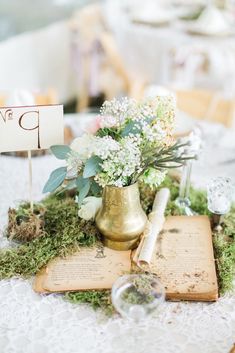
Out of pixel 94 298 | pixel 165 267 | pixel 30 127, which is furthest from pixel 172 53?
pixel 94 298

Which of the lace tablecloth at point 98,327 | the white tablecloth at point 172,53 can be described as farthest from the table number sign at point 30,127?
the white tablecloth at point 172,53

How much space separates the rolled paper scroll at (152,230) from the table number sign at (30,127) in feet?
0.92

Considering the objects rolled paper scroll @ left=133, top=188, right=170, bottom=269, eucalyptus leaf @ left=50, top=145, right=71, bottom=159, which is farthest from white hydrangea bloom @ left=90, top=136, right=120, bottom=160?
rolled paper scroll @ left=133, top=188, right=170, bottom=269

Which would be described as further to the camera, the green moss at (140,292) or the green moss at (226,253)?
the green moss at (226,253)

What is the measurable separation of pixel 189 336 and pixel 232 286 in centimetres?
16

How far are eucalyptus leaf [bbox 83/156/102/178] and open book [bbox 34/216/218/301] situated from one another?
209mm

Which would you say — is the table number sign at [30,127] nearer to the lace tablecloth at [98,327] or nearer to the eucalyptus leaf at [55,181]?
the eucalyptus leaf at [55,181]

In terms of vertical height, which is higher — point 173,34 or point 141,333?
point 173,34

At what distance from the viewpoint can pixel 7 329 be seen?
0.94m

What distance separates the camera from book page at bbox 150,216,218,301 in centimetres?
100

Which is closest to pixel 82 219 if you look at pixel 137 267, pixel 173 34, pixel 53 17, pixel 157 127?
pixel 137 267

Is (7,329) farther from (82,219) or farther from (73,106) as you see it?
(73,106)

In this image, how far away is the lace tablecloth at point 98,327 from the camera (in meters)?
0.90

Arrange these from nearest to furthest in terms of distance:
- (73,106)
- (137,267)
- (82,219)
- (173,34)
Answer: (137,267) < (82,219) < (173,34) < (73,106)
